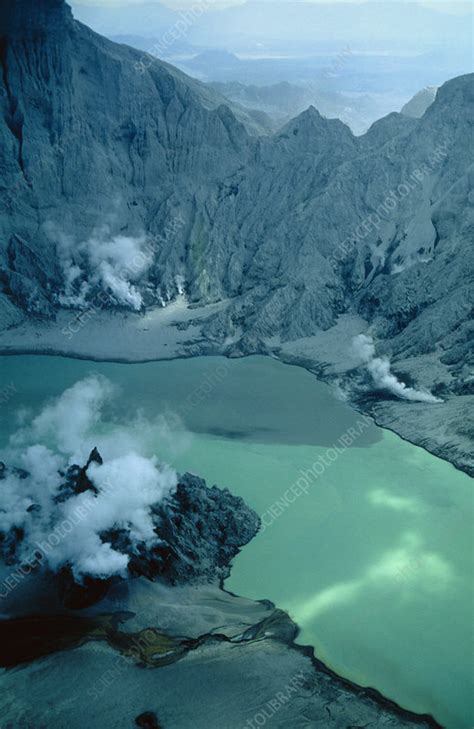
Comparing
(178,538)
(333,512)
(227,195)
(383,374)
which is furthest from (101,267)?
(178,538)

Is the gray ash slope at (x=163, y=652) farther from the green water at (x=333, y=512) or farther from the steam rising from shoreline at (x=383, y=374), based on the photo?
the steam rising from shoreline at (x=383, y=374)

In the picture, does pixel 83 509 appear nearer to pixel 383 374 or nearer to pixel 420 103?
pixel 383 374

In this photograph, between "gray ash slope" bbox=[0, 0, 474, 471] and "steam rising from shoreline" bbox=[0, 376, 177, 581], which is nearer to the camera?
"steam rising from shoreline" bbox=[0, 376, 177, 581]

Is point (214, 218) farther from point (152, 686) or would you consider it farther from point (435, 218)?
point (152, 686)

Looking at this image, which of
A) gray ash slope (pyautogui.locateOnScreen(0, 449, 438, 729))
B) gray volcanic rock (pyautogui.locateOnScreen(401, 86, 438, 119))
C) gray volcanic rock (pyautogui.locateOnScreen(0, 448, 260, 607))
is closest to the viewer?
gray ash slope (pyautogui.locateOnScreen(0, 449, 438, 729))

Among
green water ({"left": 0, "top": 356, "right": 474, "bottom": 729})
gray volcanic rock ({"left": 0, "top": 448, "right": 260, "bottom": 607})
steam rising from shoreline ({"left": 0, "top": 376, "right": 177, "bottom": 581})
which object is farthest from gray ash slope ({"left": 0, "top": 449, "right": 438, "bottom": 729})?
green water ({"left": 0, "top": 356, "right": 474, "bottom": 729})

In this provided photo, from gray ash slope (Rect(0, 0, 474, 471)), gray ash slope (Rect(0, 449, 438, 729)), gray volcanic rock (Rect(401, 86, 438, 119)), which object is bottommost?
gray ash slope (Rect(0, 449, 438, 729))

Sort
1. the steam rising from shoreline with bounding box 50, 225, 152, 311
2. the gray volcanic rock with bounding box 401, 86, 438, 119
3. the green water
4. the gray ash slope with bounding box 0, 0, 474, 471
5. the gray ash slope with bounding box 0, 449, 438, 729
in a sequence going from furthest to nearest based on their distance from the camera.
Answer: the gray volcanic rock with bounding box 401, 86, 438, 119 < the steam rising from shoreline with bounding box 50, 225, 152, 311 < the gray ash slope with bounding box 0, 0, 474, 471 < the green water < the gray ash slope with bounding box 0, 449, 438, 729

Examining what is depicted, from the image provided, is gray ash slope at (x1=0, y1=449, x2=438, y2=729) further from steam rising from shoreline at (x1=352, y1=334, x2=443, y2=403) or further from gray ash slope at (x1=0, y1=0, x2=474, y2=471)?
gray ash slope at (x1=0, y1=0, x2=474, y2=471)
